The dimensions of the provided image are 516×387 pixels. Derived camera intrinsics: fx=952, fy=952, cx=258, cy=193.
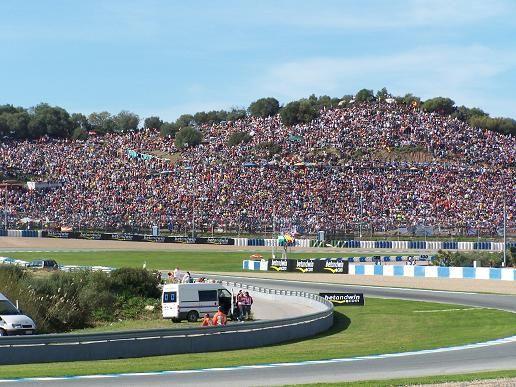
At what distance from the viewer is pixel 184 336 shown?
98.7 feet

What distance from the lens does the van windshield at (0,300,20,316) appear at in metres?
34.3

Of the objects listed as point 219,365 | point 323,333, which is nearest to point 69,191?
point 323,333

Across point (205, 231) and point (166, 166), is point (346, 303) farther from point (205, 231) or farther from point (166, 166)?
point (166, 166)

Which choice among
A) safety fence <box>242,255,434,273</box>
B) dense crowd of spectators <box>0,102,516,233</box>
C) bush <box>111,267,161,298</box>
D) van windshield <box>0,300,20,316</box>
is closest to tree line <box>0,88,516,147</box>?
dense crowd of spectators <box>0,102,516,233</box>

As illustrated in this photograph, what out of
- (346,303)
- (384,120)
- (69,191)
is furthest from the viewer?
(384,120)

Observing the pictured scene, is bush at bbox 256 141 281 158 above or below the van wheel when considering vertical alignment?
above

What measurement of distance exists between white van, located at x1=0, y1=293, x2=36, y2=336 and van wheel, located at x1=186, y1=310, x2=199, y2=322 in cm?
1047

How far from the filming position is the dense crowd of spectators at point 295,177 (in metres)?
112

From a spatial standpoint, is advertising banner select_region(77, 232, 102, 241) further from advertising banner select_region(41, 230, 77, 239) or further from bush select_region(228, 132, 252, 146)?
bush select_region(228, 132, 252, 146)

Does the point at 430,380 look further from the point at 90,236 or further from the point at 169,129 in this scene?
the point at 169,129

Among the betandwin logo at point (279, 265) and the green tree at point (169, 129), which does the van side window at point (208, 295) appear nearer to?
the betandwin logo at point (279, 265)

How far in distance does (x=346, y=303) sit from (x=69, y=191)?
7681cm

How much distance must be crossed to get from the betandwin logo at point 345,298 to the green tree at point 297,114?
11624cm

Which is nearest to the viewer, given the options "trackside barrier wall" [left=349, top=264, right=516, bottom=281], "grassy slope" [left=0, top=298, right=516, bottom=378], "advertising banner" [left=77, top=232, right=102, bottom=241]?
"grassy slope" [left=0, top=298, right=516, bottom=378]
